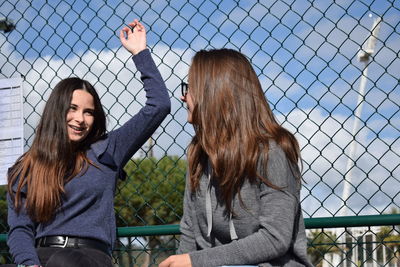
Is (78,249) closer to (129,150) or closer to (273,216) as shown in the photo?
(129,150)

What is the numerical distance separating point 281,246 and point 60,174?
1.26m

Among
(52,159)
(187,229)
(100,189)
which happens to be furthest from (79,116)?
(187,229)

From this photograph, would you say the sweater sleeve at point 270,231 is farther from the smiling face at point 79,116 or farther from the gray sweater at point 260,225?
the smiling face at point 79,116

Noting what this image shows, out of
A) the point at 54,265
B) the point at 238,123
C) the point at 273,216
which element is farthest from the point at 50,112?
the point at 273,216

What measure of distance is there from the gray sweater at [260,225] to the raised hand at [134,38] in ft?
3.37

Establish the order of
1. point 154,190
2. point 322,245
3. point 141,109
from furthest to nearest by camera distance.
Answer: point 154,190 → point 322,245 → point 141,109

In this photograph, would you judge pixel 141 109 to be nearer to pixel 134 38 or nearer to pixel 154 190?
pixel 134 38

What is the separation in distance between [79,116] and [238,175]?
117 centimetres

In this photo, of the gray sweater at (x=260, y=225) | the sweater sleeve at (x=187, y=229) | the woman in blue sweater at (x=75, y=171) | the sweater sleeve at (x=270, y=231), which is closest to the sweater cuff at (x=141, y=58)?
the woman in blue sweater at (x=75, y=171)

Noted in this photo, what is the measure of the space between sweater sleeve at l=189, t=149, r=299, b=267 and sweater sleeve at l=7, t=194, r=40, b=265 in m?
0.96

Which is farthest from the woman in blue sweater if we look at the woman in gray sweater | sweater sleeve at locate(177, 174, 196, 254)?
the woman in gray sweater

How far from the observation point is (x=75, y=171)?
10.2 ft

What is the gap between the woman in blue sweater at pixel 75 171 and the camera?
2.97 meters

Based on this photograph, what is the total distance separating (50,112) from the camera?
3.18 metres
